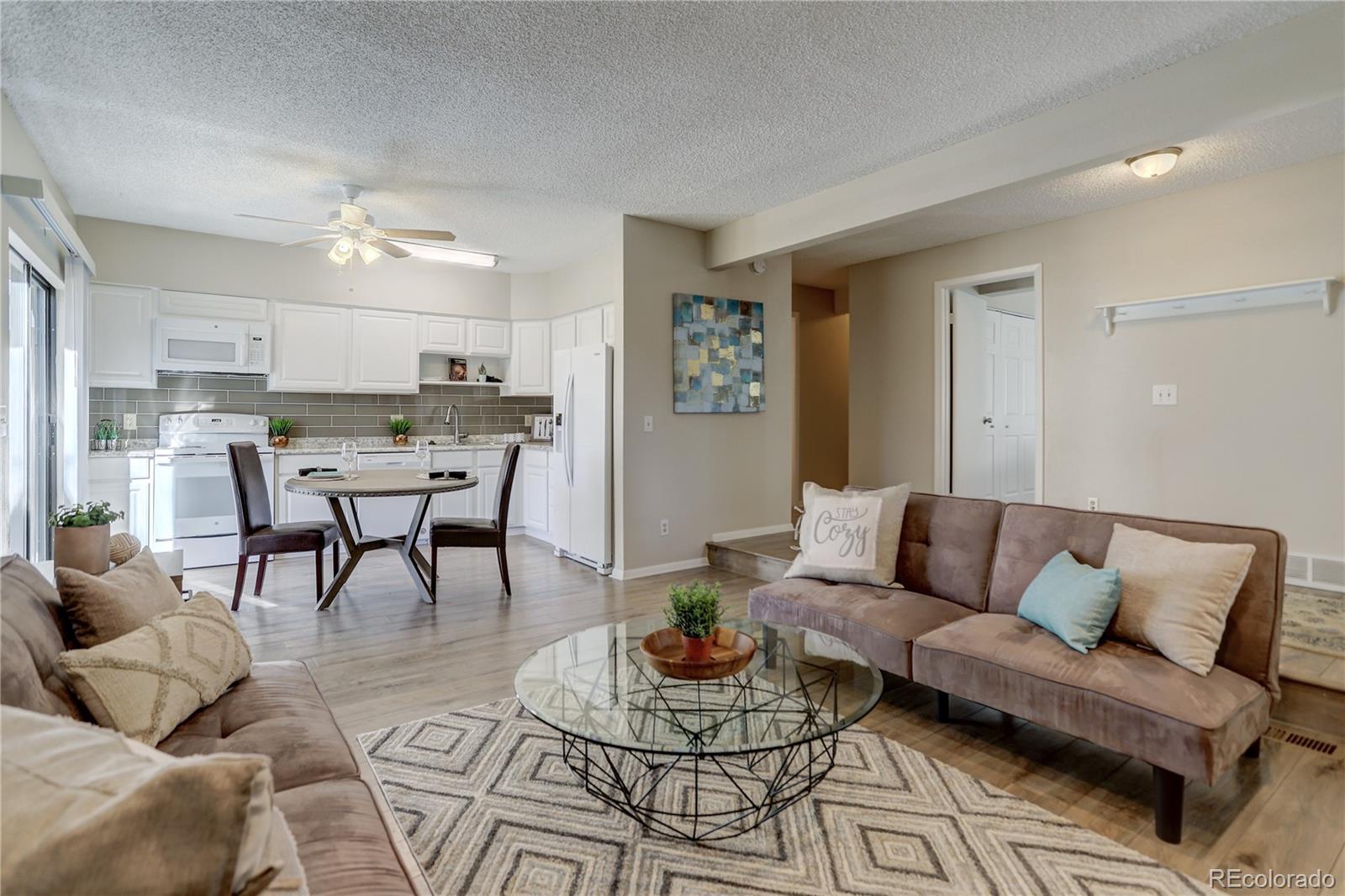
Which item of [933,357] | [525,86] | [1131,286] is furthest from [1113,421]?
[525,86]

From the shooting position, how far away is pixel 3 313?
3.09 metres

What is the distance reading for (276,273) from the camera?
574 centimetres

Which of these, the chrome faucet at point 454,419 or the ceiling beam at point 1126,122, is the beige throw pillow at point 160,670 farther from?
the chrome faucet at point 454,419

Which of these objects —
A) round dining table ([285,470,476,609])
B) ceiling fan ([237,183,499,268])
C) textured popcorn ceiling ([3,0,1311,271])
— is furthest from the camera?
Result: ceiling fan ([237,183,499,268])

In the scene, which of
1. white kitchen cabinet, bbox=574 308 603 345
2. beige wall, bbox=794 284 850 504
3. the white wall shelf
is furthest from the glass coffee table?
A: beige wall, bbox=794 284 850 504

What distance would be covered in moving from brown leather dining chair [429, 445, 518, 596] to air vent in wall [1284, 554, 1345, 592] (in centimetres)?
449

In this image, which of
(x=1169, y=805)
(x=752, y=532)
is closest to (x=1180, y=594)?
(x=1169, y=805)

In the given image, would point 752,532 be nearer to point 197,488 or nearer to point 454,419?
point 454,419

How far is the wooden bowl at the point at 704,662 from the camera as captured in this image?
2.02 metres

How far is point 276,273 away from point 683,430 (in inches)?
144

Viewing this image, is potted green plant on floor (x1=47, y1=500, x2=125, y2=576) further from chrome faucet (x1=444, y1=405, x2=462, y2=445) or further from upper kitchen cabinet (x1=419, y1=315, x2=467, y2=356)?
chrome faucet (x1=444, y1=405, x2=462, y2=445)

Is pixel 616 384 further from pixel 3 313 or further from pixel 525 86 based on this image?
pixel 3 313

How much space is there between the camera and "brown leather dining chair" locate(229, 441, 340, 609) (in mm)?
A: 4121

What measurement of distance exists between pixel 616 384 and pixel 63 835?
15.0 feet
